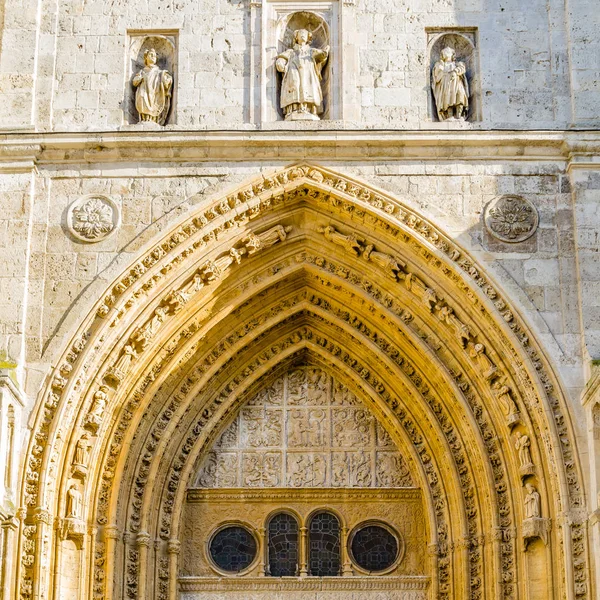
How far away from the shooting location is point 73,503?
16.1m

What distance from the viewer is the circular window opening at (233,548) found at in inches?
687

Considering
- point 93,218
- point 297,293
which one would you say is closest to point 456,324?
point 297,293

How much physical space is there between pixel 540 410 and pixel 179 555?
171 inches

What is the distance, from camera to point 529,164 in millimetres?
16781

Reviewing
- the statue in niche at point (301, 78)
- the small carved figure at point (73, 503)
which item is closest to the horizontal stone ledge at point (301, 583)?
the small carved figure at point (73, 503)

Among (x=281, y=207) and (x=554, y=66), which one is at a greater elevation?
(x=554, y=66)

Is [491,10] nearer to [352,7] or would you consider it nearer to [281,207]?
[352,7]

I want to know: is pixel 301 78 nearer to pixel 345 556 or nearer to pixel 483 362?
pixel 483 362

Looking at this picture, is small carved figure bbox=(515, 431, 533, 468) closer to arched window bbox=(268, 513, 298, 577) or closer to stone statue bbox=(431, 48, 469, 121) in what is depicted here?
arched window bbox=(268, 513, 298, 577)

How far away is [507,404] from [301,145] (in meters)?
3.54

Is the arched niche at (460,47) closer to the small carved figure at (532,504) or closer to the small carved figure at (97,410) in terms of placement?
the small carved figure at (532,504)

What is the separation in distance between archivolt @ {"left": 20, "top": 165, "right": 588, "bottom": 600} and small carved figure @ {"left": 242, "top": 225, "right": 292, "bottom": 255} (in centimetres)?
2

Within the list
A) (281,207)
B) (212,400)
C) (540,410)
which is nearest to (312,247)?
(281,207)

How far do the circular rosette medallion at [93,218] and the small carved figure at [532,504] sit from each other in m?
5.19
